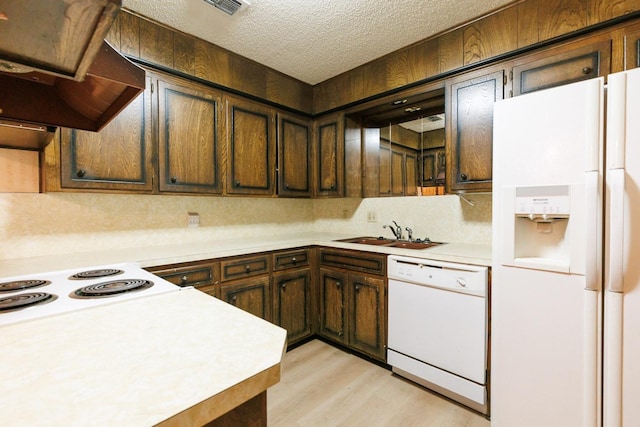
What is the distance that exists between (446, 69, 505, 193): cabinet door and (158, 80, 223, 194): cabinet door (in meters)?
1.78

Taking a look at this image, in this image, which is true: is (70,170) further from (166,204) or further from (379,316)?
(379,316)

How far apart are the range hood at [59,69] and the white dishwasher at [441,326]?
6.00 ft

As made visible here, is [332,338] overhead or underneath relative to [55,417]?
underneath

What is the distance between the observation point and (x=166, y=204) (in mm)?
2375

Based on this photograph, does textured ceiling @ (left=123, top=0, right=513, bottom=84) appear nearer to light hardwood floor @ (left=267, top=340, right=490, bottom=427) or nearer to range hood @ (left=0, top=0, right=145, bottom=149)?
range hood @ (left=0, top=0, right=145, bottom=149)

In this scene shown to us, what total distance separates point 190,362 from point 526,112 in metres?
1.71

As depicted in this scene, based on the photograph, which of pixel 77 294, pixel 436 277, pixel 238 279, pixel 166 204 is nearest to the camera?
pixel 77 294

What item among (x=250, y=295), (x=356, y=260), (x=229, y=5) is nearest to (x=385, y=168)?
(x=356, y=260)

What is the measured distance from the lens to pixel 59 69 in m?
0.77

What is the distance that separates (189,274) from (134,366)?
1.40 m

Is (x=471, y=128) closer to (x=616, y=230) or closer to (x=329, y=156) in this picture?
(x=616, y=230)

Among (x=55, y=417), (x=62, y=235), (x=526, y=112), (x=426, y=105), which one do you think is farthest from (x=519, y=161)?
(x=62, y=235)

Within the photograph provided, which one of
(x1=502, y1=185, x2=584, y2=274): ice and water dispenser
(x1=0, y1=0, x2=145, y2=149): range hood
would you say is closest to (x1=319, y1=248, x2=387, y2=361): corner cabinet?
(x1=502, y1=185, x2=584, y2=274): ice and water dispenser

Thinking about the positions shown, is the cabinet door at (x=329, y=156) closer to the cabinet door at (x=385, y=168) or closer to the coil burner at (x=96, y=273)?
the cabinet door at (x=385, y=168)
